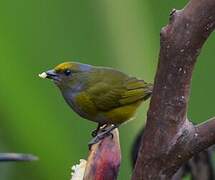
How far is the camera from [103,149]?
1.12 m

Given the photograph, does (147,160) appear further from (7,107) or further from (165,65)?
(7,107)

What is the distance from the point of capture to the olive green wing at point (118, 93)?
2311 mm

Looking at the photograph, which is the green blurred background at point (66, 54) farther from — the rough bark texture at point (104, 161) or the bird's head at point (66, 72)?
the rough bark texture at point (104, 161)

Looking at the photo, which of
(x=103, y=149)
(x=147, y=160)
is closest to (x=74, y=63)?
(x=103, y=149)

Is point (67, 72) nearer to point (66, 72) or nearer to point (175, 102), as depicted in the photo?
point (66, 72)

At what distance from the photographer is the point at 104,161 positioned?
106cm

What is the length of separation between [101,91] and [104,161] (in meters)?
1.37

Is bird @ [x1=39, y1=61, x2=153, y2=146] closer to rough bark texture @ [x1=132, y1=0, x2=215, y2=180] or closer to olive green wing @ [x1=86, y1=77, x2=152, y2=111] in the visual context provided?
olive green wing @ [x1=86, y1=77, x2=152, y2=111]

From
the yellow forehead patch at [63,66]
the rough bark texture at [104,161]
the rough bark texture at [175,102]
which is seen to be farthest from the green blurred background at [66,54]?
the rough bark texture at [175,102]

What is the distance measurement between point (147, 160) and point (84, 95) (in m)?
1.61

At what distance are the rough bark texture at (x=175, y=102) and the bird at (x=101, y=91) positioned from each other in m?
1.38

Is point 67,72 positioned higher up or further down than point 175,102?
higher up

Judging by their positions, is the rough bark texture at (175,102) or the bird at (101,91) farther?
the bird at (101,91)

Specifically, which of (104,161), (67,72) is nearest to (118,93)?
(67,72)
